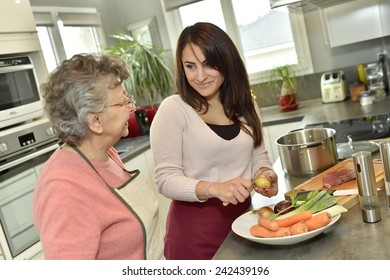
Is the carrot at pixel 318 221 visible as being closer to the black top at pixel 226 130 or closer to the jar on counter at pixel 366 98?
the black top at pixel 226 130

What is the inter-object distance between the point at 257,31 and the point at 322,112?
42.7 inches

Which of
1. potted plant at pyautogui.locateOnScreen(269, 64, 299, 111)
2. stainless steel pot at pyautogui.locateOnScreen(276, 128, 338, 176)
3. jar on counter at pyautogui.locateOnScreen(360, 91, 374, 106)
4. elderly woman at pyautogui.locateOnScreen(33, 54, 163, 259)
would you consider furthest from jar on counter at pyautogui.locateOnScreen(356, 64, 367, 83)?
elderly woman at pyautogui.locateOnScreen(33, 54, 163, 259)

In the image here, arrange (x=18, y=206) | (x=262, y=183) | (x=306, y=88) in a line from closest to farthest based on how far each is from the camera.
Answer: (x=262, y=183)
(x=18, y=206)
(x=306, y=88)

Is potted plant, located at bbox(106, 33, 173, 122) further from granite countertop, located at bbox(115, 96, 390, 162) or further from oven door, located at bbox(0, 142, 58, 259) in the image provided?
oven door, located at bbox(0, 142, 58, 259)

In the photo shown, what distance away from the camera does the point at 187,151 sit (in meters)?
1.54

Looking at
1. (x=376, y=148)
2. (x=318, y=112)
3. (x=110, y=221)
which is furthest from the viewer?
(x=318, y=112)

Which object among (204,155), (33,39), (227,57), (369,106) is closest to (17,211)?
(33,39)

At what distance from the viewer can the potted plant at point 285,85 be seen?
3.44 metres

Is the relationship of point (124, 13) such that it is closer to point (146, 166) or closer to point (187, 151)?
point (146, 166)

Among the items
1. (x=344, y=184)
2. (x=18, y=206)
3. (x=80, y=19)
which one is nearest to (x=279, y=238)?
(x=344, y=184)

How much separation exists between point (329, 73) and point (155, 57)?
1392 mm

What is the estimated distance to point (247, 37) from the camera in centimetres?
383

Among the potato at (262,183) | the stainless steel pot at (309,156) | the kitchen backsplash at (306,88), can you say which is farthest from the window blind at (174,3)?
the potato at (262,183)
